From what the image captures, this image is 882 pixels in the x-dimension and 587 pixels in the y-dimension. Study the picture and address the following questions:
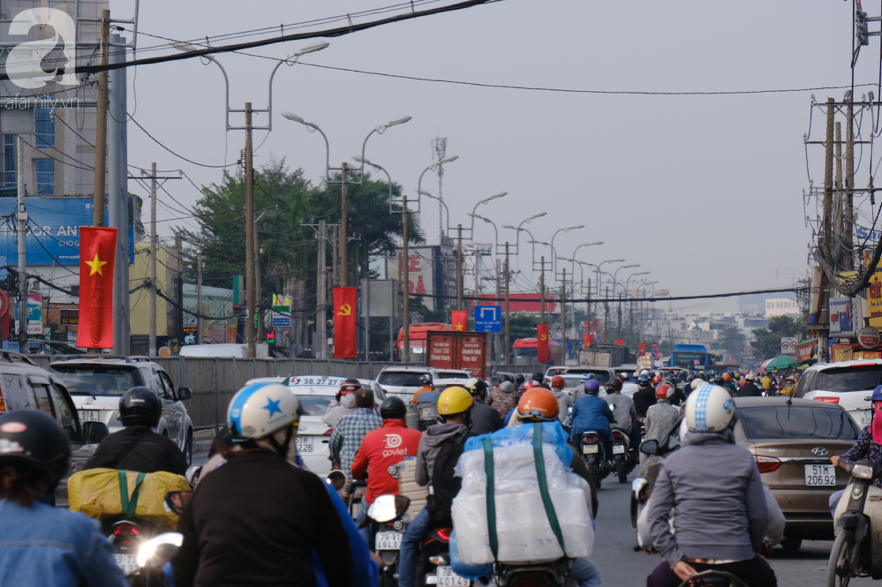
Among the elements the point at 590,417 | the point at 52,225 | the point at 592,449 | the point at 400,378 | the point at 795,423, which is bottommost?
the point at 592,449

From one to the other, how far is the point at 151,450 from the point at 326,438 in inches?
306

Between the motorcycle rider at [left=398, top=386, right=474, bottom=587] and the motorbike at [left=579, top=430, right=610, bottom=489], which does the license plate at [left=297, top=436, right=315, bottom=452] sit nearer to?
the motorbike at [left=579, top=430, right=610, bottom=489]

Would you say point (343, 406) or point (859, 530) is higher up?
point (343, 406)

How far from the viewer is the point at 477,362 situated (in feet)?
147

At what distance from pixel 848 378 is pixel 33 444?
15348mm

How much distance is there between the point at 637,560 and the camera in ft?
35.2

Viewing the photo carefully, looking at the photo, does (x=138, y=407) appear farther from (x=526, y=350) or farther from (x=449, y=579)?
(x=526, y=350)

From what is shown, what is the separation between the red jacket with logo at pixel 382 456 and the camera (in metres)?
8.29

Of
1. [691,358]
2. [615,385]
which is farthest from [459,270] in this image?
[615,385]

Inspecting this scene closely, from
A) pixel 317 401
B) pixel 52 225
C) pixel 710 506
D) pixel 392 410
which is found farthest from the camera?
pixel 52 225

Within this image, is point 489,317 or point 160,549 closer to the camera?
point 160,549

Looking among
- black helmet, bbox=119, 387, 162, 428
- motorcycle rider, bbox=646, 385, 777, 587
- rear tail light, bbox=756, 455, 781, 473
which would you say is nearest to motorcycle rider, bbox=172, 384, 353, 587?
motorcycle rider, bbox=646, 385, 777, 587

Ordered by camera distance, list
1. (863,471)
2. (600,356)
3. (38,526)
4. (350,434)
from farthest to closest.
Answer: (600,356)
(350,434)
(863,471)
(38,526)

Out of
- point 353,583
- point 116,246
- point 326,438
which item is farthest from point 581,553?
point 116,246
